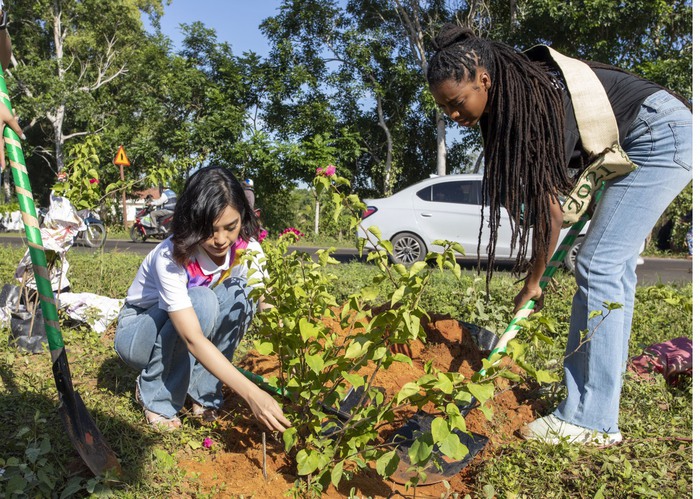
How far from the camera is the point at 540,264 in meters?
2.41

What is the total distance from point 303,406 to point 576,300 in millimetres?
1156

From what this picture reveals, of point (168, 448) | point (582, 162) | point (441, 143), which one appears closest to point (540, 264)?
point (582, 162)

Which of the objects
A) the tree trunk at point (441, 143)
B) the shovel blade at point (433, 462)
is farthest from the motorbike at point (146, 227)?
the shovel blade at point (433, 462)

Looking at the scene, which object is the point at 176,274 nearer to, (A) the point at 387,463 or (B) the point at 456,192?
(A) the point at 387,463

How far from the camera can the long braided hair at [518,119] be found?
7.06 feet

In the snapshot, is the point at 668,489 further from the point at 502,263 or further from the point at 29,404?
the point at 502,263

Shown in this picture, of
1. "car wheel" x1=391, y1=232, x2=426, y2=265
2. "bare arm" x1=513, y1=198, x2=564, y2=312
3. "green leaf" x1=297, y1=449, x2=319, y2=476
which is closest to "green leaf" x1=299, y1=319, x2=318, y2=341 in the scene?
"green leaf" x1=297, y1=449, x2=319, y2=476

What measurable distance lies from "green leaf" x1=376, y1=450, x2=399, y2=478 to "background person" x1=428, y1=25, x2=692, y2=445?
2.90ft

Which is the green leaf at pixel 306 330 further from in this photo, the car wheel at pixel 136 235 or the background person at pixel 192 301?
the car wheel at pixel 136 235

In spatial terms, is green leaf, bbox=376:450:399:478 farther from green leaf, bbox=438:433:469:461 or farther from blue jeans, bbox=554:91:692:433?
blue jeans, bbox=554:91:692:433

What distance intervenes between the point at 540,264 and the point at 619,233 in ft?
1.09

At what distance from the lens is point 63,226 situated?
3.57 m

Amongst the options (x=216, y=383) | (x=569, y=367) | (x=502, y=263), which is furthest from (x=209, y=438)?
(x=502, y=263)

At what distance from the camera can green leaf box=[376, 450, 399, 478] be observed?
5.32 feet
